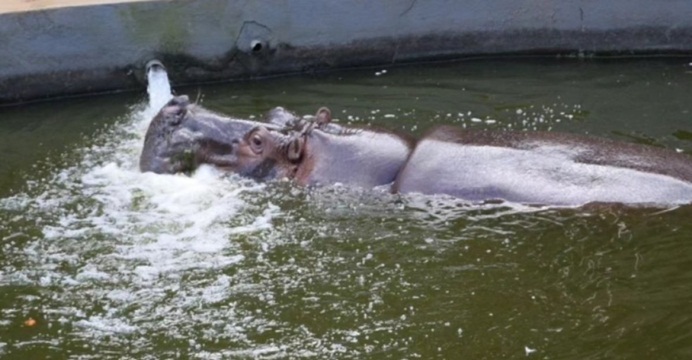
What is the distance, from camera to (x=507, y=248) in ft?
21.0

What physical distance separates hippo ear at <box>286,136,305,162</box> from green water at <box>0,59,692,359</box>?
0.25m

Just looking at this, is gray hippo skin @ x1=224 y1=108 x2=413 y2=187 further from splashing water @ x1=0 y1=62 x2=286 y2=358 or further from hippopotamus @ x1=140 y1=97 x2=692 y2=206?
splashing water @ x1=0 y1=62 x2=286 y2=358

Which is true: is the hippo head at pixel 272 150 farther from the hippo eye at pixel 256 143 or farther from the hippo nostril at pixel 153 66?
the hippo nostril at pixel 153 66

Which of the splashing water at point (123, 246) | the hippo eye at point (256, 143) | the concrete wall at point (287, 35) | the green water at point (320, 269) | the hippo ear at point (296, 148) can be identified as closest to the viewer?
the green water at point (320, 269)

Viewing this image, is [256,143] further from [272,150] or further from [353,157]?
[353,157]

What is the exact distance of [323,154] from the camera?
759cm

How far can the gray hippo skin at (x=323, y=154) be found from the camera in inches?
290

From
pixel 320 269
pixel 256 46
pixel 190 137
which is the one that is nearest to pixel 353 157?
pixel 190 137

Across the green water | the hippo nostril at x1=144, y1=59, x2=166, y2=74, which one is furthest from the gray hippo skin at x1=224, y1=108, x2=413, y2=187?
the hippo nostril at x1=144, y1=59, x2=166, y2=74

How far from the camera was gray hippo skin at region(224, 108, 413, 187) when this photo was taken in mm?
7375

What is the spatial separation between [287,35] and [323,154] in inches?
116

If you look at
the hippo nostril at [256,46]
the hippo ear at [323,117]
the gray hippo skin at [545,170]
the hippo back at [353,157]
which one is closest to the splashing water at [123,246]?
the hippo back at [353,157]

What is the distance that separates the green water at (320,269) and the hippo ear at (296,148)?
25cm

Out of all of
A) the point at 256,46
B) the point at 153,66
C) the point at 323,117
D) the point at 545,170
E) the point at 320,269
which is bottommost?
the point at 320,269
